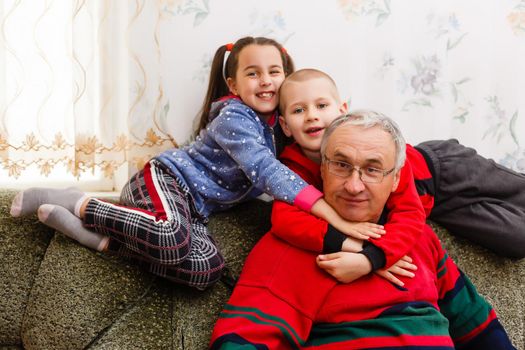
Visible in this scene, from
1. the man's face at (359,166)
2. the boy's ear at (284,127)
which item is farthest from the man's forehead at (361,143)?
the boy's ear at (284,127)

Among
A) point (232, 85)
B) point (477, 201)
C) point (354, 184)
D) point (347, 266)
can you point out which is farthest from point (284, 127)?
point (477, 201)

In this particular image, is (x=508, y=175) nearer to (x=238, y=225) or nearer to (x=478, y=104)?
(x=478, y=104)

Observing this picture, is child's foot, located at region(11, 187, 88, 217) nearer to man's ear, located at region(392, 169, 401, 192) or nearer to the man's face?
the man's face

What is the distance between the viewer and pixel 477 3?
7.47ft

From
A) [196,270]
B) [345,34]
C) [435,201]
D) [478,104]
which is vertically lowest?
[196,270]

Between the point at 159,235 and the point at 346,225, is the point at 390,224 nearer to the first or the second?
the point at 346,225

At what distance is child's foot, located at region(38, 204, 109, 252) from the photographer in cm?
160

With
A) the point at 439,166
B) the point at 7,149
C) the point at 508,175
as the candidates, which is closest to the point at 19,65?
the point at 7,149

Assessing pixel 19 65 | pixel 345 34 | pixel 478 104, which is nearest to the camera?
pixel 19 65

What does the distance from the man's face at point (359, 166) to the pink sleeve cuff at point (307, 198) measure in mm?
36

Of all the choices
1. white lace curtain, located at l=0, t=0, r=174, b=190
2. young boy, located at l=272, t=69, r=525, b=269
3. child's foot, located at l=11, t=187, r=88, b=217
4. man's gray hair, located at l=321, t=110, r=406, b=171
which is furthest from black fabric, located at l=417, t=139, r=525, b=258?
child's foot, located at l=11, t=187, r=88, b=217

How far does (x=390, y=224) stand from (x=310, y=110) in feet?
1.36

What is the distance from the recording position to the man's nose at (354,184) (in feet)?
4.96

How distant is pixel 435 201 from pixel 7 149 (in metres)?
1.40
